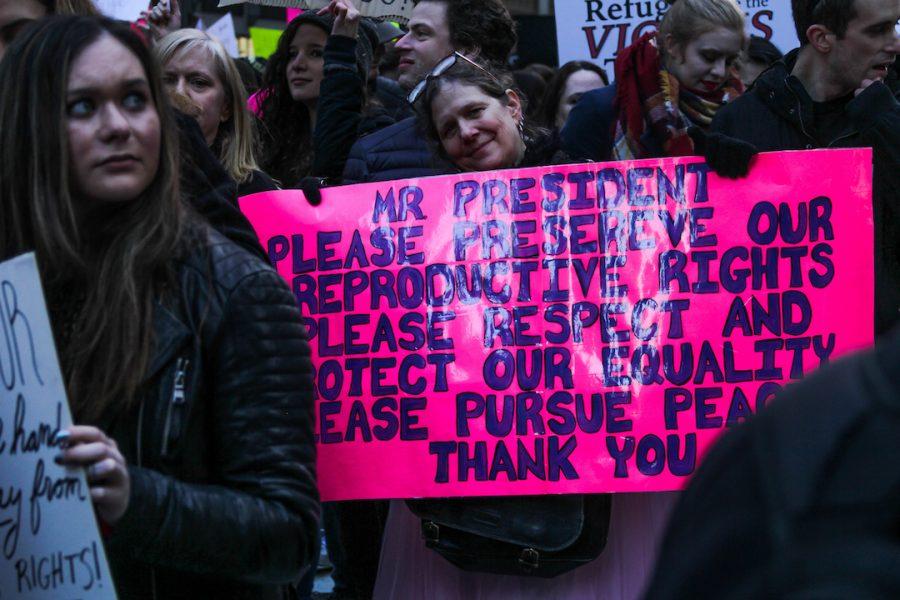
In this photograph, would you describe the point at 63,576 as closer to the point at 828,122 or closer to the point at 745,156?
the point at 745,156

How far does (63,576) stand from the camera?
6.32 ft

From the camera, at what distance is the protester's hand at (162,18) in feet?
14.9

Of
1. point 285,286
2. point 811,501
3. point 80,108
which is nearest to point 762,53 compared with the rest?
point 285,286

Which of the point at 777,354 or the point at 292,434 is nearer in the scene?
the point at 292,434

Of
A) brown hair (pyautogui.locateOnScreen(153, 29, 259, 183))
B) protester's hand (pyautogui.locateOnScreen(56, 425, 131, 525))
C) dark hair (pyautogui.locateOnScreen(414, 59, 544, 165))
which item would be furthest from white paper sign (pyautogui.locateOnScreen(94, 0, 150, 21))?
protester's hand (pyautogui.locateOnScreen(56, 425, 131, 525))

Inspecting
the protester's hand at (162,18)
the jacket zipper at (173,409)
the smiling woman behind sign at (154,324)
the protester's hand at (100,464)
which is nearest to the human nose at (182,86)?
the protester's hand at (162,18)

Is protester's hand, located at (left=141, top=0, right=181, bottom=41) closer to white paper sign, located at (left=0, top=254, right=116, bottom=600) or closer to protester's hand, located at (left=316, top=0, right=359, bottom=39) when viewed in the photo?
protester's hand, located at (left=316, top=0, right=359, bottom=39)

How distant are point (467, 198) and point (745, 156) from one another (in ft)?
2.31

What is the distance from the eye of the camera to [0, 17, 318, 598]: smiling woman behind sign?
208 cm

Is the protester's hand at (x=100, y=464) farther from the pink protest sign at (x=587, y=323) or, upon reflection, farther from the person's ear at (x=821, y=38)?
the person's ear at (x=821, y=38)

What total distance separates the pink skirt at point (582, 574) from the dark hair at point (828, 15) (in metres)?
1.43

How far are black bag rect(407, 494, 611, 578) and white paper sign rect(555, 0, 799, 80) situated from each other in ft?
10.5

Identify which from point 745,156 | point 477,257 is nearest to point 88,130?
point 477,257

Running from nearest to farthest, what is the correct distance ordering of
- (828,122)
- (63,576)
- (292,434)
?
(63,576) < (292,434) < (828,122)
